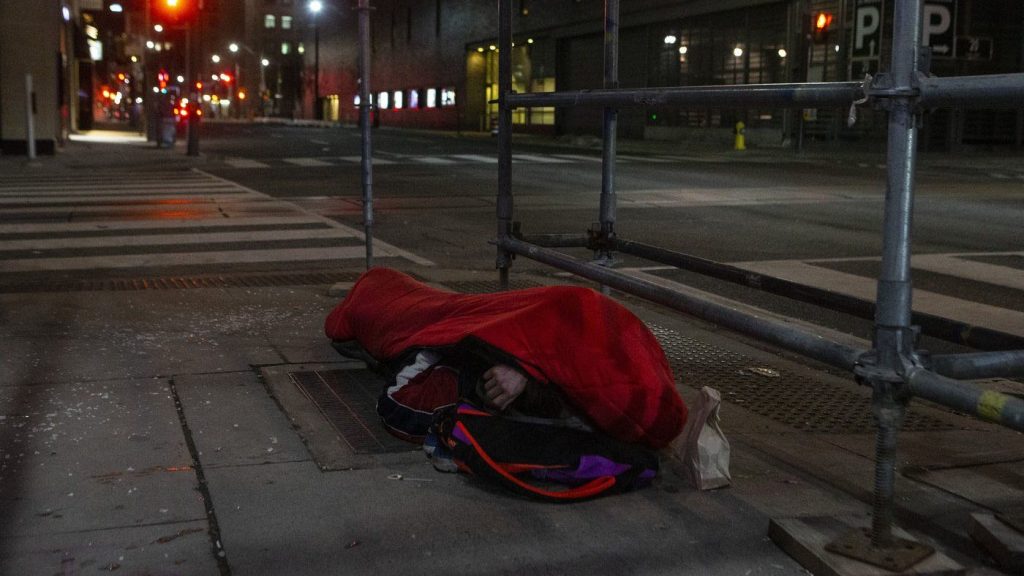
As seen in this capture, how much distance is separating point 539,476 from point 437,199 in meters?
11.8

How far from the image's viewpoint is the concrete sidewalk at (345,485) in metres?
3.03

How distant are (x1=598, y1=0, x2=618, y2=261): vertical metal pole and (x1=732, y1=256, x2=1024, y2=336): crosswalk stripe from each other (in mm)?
1381

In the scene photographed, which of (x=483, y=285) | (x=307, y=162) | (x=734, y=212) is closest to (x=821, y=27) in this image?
(x=307, y=162)

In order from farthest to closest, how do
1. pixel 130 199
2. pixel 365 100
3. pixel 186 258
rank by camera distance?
pixel 130 199 < pixel 186 258 < pixel 365 100

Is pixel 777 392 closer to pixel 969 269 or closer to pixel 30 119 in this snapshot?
pixel 969 269

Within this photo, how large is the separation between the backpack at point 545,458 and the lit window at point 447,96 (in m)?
59.6


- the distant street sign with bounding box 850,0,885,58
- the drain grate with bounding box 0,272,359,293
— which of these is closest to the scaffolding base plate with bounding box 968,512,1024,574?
the drain grate with bounding box 0,272,359,293

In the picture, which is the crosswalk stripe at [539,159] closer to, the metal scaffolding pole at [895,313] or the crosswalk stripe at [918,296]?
the crosswalk stripe at [918,296]

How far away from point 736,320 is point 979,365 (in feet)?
2.46

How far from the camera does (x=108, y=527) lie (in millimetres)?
3168

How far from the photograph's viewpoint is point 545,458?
3.47 m

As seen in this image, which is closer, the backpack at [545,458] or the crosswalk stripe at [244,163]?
the backpack at [545,458]

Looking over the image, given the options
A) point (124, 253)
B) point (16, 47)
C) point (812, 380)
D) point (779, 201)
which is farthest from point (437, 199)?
point (16, 47)

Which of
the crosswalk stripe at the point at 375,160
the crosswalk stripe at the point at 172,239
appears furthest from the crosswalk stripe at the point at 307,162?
the crosswalk stripe at the point at 172,239
